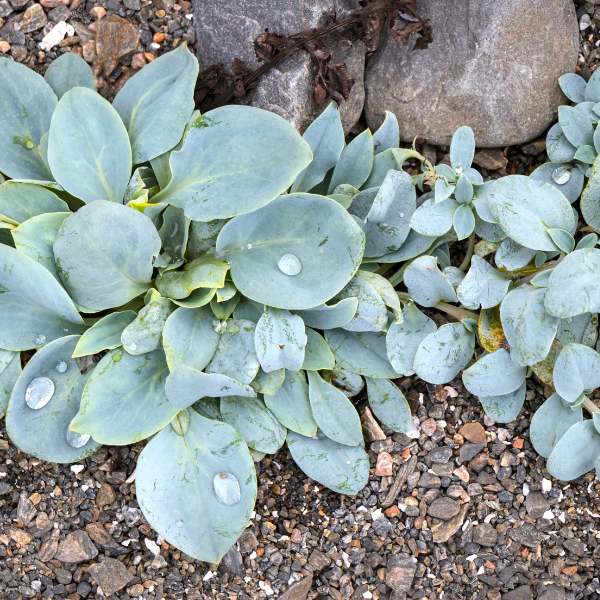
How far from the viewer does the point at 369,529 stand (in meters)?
1.58

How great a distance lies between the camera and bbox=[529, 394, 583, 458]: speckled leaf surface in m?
1.51

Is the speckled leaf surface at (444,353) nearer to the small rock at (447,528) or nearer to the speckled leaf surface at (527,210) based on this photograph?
the speckled leaf surface at (527,210)

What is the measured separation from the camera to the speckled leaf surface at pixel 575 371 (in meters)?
1.37

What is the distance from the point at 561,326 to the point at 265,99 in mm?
972

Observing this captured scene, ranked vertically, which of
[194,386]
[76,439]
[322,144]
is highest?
[322,144]

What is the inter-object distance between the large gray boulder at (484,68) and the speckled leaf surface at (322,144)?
279mm

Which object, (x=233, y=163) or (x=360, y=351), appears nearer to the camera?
(x=233, y=163)

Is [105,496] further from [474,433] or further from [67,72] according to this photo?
[67,72]

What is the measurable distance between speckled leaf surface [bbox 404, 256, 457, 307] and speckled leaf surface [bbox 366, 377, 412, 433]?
0.78 ft

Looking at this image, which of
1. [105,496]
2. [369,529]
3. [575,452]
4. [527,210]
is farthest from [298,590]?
[527,210]

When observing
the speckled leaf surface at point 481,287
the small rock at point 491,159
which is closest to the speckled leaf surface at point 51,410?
the speckled leaf surface at point 481,287

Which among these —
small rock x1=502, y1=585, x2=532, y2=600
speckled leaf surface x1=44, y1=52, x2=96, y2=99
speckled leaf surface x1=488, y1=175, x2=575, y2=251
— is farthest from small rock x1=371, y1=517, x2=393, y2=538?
speckled leaf surface x1=44, y1=52, x2=96, y2=99

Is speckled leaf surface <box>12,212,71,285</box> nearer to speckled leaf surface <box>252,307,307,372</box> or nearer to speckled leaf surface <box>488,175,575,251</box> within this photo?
speckled leaf surface <box>252,307,307,372</box>

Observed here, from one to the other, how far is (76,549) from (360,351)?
877mm
